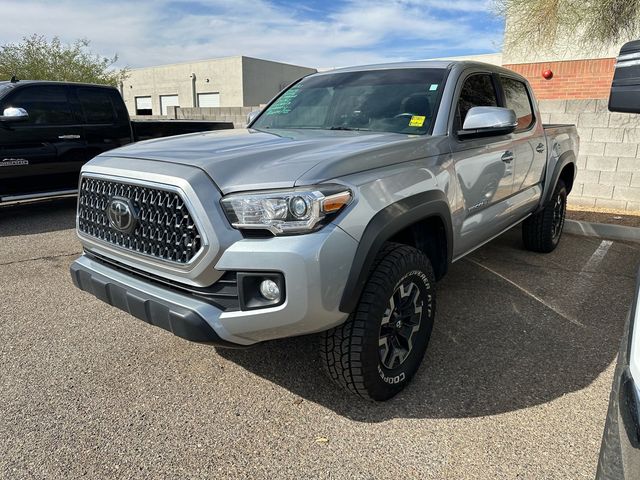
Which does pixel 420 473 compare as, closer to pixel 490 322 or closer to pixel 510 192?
pixel 490 322

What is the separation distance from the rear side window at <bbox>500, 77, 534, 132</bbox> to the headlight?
2.69 metres

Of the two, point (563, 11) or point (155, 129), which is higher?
point (563, 11)

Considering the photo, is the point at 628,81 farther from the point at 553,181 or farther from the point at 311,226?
the point at 553,181

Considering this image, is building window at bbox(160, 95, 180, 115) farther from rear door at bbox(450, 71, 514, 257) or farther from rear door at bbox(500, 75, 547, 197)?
rear door at bbox(450, 71, 514, 257)

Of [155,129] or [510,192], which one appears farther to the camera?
[155,129]

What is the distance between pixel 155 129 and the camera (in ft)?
26.8

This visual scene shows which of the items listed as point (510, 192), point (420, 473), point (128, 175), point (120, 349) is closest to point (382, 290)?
point (420, 473)

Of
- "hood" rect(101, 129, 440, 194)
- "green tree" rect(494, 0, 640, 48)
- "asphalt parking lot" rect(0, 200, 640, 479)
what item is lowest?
"asphalt parking lot" rect(0, 200, 640, 479)

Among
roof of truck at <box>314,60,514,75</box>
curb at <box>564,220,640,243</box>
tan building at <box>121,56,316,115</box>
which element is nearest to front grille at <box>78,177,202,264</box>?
roof of truck at <box>314,60,514,75</box>

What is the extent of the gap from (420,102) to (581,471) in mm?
2233

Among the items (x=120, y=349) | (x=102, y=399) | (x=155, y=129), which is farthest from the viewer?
(x=155, y=129)

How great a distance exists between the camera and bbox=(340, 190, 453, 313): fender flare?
7.13 feet

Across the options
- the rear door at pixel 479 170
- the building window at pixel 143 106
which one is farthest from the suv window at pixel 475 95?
the building window at pixel 143 106

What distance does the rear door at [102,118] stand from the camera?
7.20 metres
